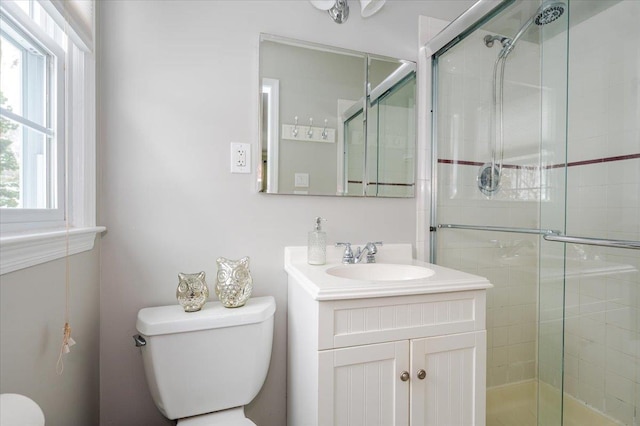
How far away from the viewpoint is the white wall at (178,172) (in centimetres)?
106

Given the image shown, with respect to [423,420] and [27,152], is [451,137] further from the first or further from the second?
[27,152]

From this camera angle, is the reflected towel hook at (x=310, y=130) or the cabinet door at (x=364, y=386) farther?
the reflected towel hook at (x=310, y=130)

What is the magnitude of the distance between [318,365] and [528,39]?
159 cm

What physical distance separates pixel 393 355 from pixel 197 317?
24.3 inches

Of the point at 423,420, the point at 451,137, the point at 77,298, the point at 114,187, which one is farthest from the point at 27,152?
the point at 451,137

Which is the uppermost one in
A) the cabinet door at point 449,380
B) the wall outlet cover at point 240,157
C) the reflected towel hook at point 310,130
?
the reflected towel hook at point 310,130

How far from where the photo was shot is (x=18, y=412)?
1.52 ft

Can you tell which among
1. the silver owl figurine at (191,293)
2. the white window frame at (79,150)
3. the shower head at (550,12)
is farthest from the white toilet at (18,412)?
the shower head at (550,12)

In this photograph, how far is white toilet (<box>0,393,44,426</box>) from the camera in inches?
17.4

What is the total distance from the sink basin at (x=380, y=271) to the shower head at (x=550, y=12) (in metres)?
1.10

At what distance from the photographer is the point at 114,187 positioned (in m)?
1.06

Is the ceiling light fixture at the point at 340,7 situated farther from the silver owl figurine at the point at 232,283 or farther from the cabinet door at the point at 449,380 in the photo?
Answer: the cabinet door at the point at 449,380

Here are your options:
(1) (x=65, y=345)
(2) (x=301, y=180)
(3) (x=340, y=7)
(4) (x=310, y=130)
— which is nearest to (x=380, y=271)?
(2) (x=301, y=180)

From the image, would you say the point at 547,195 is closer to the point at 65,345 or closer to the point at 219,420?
the point at 219,420
